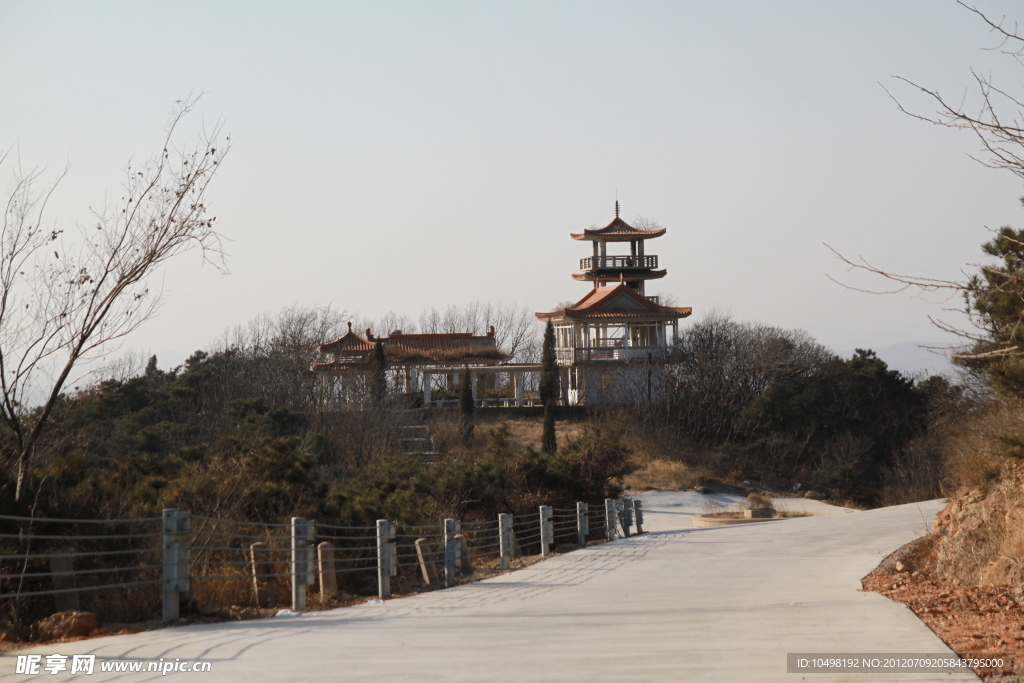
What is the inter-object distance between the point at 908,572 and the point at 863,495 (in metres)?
37.0

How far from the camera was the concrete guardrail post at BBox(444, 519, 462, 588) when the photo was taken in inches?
492

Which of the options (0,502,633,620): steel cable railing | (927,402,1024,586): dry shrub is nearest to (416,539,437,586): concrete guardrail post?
(0,502,633,620): steel cable railing

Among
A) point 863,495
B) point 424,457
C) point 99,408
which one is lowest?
point 863,495

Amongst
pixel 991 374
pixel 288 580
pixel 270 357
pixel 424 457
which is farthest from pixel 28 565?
pixel 270 357

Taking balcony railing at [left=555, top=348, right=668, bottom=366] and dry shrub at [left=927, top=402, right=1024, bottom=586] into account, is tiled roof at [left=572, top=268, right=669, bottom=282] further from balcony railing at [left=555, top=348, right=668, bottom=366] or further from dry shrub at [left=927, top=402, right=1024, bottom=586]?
dry shrub at [left=927, top=402, right=1024, bottom=586]

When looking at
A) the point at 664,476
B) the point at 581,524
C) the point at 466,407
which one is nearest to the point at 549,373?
the point at 466,407

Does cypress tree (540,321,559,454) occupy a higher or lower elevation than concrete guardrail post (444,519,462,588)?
higher

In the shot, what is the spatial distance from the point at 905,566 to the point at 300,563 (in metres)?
9.68

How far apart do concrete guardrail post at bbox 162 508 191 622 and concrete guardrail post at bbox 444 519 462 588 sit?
4549mm

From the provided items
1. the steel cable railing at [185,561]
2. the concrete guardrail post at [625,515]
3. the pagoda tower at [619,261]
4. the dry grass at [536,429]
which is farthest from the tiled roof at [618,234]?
the steel cable railing at [185,561]

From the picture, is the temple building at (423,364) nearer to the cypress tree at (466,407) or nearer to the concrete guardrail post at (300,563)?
the cypress tree at (466,407)

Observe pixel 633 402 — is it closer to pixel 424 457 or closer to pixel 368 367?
pixel 368 367

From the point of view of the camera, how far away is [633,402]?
55.8 metres

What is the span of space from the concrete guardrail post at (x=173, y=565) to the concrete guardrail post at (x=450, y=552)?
455 cm
